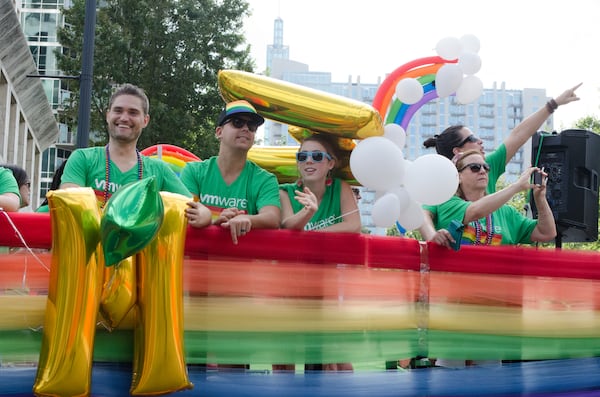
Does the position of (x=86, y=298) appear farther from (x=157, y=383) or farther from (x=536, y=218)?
(x=536, y=218)

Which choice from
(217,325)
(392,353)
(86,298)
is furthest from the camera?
(392,353)

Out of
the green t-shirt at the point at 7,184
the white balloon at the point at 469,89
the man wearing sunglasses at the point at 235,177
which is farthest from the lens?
the white balloon at the point at 469,89

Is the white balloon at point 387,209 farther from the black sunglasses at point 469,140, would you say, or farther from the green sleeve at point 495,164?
the green sleeve at point 495,164

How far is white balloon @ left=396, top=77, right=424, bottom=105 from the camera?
20.9ft

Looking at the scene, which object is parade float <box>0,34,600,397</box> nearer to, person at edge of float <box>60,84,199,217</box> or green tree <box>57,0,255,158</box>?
person at edge of float <box>60,84,199,217</box>

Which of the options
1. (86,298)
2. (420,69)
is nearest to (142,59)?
(420,69)

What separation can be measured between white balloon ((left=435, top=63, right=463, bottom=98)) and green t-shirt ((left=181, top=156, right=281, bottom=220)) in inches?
107

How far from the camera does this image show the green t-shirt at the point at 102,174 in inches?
151

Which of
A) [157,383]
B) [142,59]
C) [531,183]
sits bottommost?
[157,383]

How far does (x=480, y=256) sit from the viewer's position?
Result: 3.75m

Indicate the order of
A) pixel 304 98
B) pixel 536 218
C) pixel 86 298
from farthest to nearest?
pixel 536 218
pixel 304 98
pixel 86 298

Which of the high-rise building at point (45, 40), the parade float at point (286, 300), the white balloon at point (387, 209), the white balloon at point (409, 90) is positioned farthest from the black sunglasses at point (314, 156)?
the high-rise building at point (45, 40)

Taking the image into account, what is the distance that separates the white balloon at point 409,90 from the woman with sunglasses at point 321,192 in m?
2.28

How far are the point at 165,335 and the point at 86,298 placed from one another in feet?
1.09
